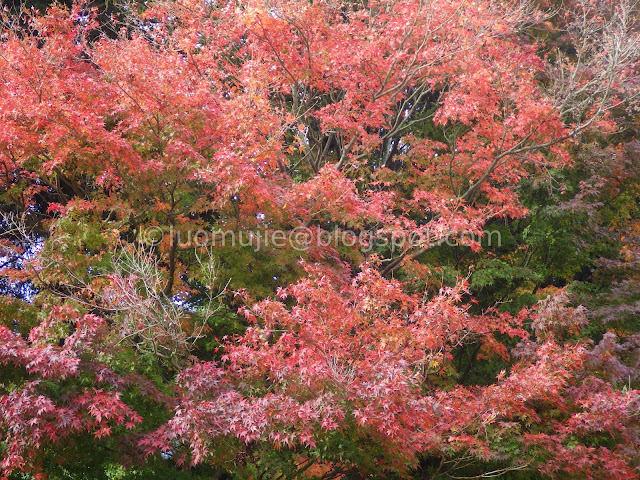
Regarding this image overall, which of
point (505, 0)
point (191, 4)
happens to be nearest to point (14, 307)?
point (191, 4)

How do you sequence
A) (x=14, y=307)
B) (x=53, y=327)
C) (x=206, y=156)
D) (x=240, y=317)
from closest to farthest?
(x=53, y=327) → (x=14, y=307) → (x=206, y=156) → (x=240, y=317)

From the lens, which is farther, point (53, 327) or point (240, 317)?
point (240, 317)

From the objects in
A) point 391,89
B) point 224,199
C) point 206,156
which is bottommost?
point 224,199

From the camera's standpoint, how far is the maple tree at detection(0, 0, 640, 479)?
602cm

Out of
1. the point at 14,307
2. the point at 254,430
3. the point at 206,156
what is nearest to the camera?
the point at 254,430

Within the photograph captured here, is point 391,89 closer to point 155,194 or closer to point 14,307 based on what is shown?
point 155,194

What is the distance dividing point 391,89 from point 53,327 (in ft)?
A: 22.4

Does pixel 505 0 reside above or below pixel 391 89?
above

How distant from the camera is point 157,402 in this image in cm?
676

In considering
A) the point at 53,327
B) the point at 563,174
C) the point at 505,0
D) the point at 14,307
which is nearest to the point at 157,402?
the point at 53,327

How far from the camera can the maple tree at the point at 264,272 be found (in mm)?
6016

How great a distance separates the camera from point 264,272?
980cm

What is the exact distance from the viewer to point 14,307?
723 centimetres

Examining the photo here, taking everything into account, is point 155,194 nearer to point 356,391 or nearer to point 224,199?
point 224,199
